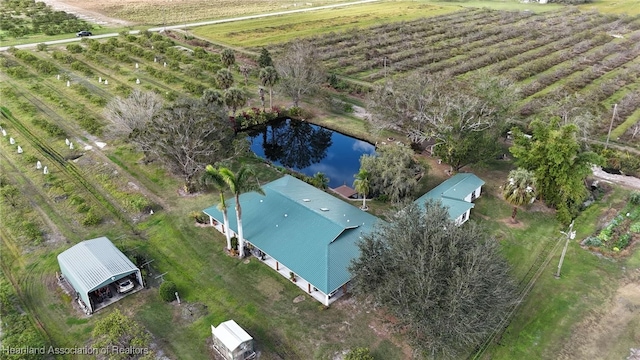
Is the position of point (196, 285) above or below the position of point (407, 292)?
below

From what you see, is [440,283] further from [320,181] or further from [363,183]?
[320,181]

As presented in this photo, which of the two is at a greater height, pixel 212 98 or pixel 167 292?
pixel 212 98

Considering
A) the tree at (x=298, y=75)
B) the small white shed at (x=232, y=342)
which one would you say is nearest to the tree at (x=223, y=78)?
the tree at (x=298, y=75)

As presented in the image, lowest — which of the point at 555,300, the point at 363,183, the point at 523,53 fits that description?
the point at 555,300

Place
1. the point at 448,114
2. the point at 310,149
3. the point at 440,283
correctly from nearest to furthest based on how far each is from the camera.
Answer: the point at 440,283
the point at 448,114
the point at 310,149

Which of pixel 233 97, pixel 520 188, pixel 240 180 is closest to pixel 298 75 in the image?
pixel 233 97

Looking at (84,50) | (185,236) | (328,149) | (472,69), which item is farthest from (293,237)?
(84,50)

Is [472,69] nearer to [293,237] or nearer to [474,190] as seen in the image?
[474,190]
